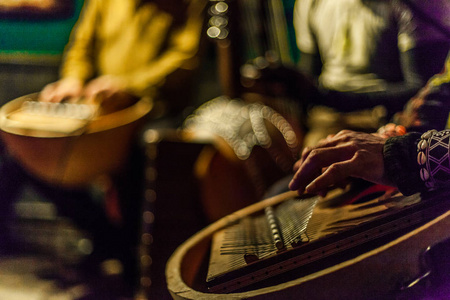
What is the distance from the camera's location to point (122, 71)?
1.95 meters

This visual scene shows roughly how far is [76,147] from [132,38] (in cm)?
81

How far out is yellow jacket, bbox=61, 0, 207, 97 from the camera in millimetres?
1921

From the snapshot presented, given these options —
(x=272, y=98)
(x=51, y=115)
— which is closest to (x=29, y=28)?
(x=51, y=115)

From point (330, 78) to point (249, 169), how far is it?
0.34 meters

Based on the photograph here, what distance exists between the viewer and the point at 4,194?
5.68ft

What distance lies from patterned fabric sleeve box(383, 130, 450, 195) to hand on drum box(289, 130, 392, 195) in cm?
2

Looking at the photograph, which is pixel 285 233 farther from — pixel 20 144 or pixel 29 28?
pixel 29 28

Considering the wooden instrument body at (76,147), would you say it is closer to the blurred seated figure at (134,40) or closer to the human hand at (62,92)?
the human hand at (62,92)

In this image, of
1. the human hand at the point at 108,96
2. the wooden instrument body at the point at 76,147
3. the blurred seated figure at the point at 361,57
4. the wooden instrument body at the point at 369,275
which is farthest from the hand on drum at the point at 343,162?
the human hand at the point at 108,96

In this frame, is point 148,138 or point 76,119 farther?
point 148,138

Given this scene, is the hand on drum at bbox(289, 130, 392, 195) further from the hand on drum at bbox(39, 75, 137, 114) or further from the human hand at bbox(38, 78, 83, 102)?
the human hand at bbox(38, 78, 83, 102)

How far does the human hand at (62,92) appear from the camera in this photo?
1.50 m

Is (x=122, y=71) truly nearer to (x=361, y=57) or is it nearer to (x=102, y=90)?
(x=102, y=90)

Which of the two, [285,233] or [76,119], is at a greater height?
[76,119]
